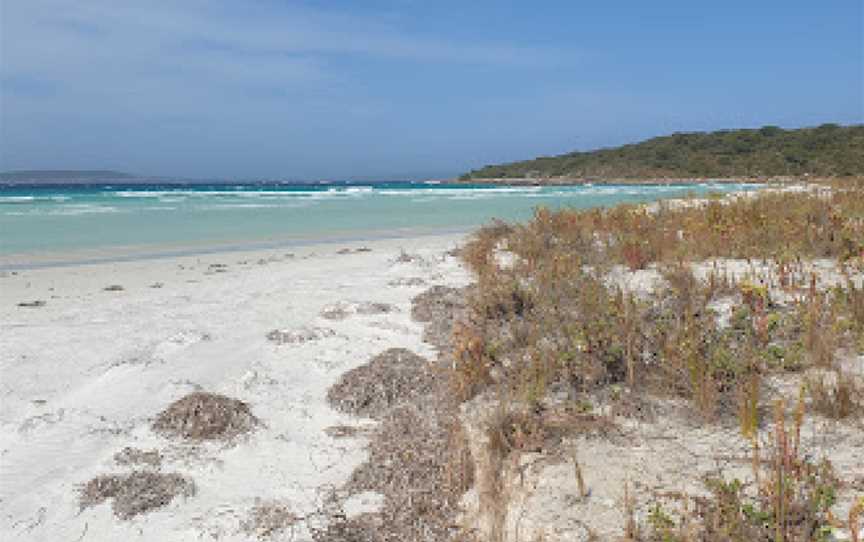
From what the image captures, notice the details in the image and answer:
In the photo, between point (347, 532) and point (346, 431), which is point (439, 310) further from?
point (347, 532)

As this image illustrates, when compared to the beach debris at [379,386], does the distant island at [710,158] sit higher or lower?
higher

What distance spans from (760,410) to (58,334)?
236 inches

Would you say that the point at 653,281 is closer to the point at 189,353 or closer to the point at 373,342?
the point at 373,342

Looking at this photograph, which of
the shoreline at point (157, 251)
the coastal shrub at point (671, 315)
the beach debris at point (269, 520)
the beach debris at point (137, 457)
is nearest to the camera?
the beach debris at point (269, 520)

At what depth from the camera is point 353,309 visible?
22.4ft

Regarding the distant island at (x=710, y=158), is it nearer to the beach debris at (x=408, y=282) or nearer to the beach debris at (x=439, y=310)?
the beach debris at (x=408, y=282)

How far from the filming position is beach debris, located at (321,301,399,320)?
22.0ft

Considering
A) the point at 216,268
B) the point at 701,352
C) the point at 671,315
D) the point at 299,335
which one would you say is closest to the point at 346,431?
the point at 299,335

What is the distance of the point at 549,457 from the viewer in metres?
3.07

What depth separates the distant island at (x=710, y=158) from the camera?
49800mm

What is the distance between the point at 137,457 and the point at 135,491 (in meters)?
0.42

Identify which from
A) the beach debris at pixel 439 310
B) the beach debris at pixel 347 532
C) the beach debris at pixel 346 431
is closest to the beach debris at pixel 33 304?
the beach debris at pixel 439 310

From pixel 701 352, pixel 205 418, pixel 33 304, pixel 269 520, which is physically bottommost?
pixel 269 520

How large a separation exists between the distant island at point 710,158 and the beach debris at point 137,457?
45294mm
